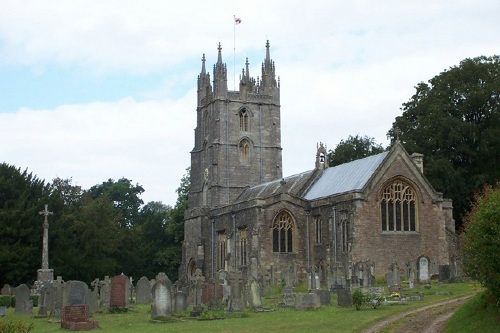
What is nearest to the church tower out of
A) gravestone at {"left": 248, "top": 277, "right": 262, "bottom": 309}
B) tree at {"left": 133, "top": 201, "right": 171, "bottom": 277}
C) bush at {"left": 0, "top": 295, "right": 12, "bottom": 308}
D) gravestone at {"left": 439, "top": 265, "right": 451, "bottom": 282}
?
tree at {"left": 133, "top": 201, "right": 171, "bottom": 277}

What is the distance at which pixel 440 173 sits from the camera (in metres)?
52.0

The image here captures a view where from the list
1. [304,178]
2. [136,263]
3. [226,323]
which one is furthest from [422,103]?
[226,323]

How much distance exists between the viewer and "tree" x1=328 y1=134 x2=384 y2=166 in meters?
62.3

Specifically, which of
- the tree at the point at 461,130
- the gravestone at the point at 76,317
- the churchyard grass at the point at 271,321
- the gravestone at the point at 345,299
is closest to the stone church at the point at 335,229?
the tree at the point at 461,130

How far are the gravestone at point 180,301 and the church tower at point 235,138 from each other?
32.6 metres

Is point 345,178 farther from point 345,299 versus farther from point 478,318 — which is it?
point 478,318

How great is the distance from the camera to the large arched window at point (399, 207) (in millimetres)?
44594

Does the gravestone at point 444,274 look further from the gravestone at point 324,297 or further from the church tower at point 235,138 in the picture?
the church tower at point 235,138

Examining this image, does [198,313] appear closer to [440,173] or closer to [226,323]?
[226,323]

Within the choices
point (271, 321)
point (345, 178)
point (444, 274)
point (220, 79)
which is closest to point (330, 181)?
point (345, 178)

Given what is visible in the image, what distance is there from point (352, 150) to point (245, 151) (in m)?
7.92

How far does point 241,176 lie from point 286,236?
49.1 feet

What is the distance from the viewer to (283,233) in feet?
157

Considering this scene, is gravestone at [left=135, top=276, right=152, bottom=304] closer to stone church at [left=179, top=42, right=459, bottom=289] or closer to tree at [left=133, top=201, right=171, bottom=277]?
stone church at [left=179, top=42, right=459, bottom=289]
